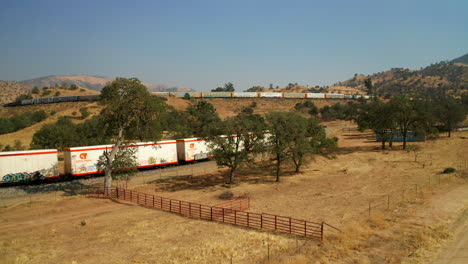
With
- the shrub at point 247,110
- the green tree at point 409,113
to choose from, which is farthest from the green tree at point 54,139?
the shrub at point 247,110

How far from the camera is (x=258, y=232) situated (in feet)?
66.5

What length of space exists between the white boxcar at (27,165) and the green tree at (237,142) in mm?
19027

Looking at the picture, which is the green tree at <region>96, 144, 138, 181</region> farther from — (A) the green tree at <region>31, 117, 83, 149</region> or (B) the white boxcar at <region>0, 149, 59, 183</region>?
(A) the green tree at <region>31, 117, 83, 149</region>

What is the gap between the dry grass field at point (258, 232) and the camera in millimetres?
16641

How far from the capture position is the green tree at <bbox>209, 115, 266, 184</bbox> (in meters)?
36.2

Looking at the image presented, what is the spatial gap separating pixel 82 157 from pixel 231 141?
1826 cm

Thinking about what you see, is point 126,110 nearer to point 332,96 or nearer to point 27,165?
point 27,165

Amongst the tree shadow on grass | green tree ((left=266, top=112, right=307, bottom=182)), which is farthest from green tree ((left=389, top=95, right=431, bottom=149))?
green tree ((left=266, top=112, right=307, bottom=182))

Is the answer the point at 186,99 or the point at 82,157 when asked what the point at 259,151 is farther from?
the point at 186,99

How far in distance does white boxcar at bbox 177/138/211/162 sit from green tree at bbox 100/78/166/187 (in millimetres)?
12534

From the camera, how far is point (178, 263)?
15.5 m

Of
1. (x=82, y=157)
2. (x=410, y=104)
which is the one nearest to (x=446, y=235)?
Answer: (x=82, y=157)

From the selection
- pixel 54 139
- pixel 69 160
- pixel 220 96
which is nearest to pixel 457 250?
pixel 69 160

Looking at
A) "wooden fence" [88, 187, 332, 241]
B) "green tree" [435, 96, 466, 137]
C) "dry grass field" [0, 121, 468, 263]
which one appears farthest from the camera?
"green tree" [435, 96, 466, 137]
